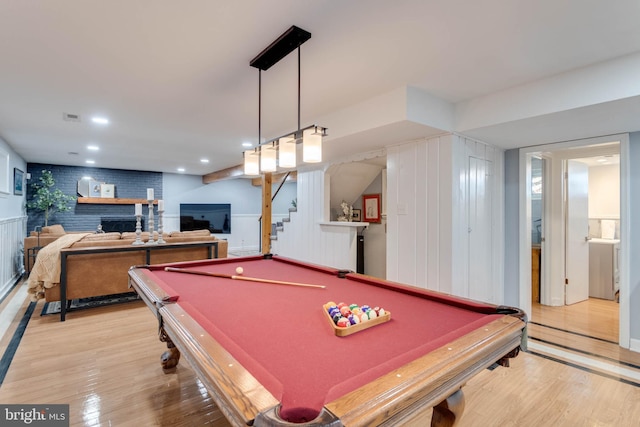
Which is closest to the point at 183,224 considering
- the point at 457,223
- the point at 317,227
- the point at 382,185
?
the point at 317,227

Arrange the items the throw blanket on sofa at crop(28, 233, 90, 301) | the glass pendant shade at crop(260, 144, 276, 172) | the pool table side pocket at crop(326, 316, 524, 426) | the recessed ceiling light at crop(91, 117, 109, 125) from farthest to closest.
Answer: the recessed ceiling light at crop(91, 117, 109, 125)
the throw blanket on sofa at crop(28, 233, 90, 301)
the glass pendant shade at crop(260, 144, 276, 172)
the pool table side pocket at crop(326, 316, 524, 426)

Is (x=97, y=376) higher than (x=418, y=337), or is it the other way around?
(x=418, y=337)

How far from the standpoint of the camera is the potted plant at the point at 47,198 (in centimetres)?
654

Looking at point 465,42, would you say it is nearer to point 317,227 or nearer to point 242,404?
point 242,404

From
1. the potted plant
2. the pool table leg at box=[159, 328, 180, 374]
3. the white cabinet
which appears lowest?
the pool table leg at box=[159, 328, 180, 374]

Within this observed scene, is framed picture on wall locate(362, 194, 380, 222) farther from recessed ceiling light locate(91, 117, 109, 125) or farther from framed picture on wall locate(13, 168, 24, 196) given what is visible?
framed picture on wall locate(13, 168, 24, 196)

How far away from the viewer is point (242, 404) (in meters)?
0.74

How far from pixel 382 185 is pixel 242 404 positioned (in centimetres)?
458

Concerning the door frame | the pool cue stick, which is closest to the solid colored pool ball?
the pool cue stick

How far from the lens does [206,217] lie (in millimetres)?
8984

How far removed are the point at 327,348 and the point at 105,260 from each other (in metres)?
3.73

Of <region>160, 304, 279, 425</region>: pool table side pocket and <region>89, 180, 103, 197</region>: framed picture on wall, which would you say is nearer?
<region>160, 304, 279, 425</region>: pool table side pocket

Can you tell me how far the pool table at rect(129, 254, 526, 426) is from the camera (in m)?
0.76

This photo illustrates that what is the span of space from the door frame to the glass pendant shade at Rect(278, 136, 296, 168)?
2.91 metres
